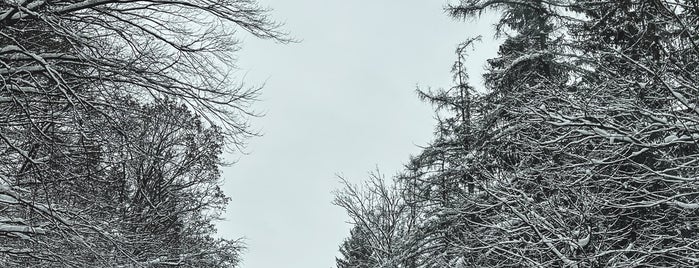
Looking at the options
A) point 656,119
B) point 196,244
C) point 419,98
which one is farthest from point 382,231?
point 656,119

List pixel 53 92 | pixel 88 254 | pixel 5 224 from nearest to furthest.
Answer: pixel 53 92 → pixel 5 224 → pixel 88 254

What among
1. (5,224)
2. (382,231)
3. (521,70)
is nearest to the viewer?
(5,224)

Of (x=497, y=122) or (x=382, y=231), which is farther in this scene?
(x=382, y=231)

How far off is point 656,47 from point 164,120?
12.4 meters

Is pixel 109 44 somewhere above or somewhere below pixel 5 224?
above

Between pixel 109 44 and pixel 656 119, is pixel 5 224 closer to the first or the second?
pixel 109 44

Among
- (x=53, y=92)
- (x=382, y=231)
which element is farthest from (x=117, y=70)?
Answer: (x=382, y=231)

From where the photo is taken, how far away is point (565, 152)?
8.47m

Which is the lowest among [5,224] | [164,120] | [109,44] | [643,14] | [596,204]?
[596,204]

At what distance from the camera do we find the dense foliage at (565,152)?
7.84 meters

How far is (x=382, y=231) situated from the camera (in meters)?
21.2

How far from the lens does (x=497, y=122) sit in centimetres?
1612

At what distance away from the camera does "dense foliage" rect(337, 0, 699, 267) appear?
7.84m

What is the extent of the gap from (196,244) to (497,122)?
9552 mm
